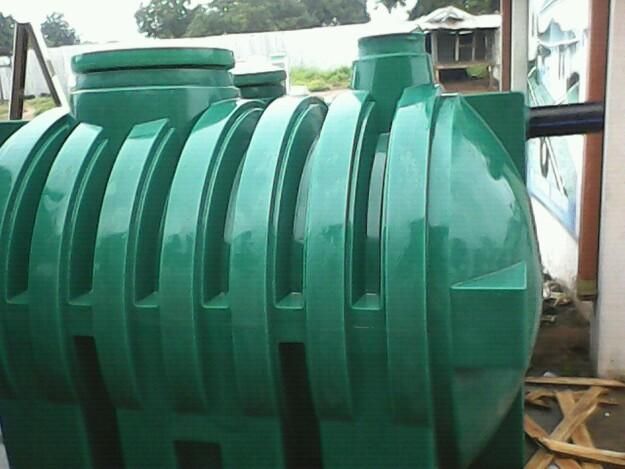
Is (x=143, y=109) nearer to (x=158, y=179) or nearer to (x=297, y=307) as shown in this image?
(x=158, y=179)

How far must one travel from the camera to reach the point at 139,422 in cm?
177

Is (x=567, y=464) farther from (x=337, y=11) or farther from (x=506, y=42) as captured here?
(x=337, y=11)

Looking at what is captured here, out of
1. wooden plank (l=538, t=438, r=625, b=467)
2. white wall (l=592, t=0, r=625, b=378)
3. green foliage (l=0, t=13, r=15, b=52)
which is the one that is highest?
green foliage (l=0, t=13, r=15, b=52)

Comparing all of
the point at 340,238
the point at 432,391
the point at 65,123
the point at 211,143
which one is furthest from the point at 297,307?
the point at 65,123

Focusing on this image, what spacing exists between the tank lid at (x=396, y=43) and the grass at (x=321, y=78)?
16016mm

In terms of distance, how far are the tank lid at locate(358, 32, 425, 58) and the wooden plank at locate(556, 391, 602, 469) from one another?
1.51 m

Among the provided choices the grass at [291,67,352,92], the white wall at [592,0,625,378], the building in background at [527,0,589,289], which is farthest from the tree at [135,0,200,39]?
the white wall at [592,0,625,378]

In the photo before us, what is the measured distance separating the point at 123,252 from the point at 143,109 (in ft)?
1.36

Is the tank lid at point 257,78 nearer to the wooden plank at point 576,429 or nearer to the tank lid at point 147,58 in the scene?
the tank lid at point 147,58

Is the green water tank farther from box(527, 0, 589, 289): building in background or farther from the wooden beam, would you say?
the wooden beam

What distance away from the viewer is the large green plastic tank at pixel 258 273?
4.96 feet

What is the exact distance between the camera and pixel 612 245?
317 centimetres

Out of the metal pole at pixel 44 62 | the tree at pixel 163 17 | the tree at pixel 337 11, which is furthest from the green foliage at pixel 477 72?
the tree at pixel 163 17

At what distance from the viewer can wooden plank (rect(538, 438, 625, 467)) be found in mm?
2379
